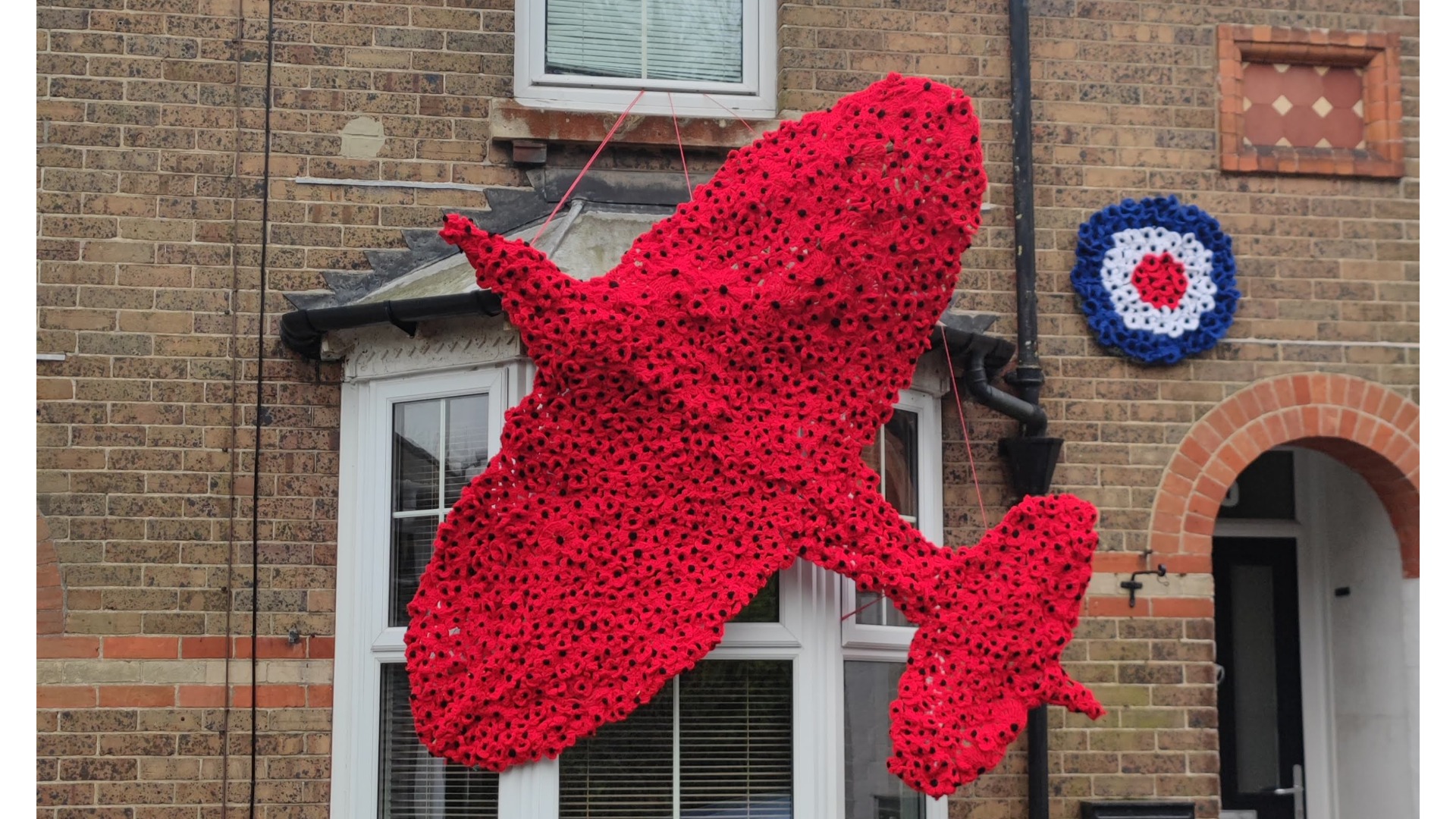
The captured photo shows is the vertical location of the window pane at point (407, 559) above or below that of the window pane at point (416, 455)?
below

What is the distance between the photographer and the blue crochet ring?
6.68 m

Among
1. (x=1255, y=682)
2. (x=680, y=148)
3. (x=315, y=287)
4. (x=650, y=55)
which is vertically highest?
(x=650, y=55)

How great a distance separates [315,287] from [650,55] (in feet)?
5.82

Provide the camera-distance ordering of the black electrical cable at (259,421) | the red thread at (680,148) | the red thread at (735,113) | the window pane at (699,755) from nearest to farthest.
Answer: the window pane at (699,755) → the black electrical cable at (259,421) → the red thread at (680,148) → the red thread at (735,113)

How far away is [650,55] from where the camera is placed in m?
6.73

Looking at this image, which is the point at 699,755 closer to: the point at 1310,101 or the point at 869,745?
the point at 869,745

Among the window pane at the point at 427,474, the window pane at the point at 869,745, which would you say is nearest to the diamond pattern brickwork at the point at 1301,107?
the window pane at the point at 869,745

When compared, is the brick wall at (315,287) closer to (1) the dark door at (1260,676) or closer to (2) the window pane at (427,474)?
(2) the window pane at (427,474)

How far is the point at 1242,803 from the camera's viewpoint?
7.74 metres

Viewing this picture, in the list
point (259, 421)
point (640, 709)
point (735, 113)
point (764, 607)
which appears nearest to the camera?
point (640, 709)

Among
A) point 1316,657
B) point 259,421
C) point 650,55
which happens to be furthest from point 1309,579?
point 259,421

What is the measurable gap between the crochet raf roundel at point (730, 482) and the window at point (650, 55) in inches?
48.5

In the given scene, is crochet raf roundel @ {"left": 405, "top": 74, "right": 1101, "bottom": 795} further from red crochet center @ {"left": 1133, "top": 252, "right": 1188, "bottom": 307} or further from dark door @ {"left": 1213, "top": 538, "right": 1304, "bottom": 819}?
dark door @ {"left": 1213, "top": 538, "right": 1304, "bottom": 819}

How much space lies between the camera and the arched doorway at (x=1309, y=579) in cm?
674
